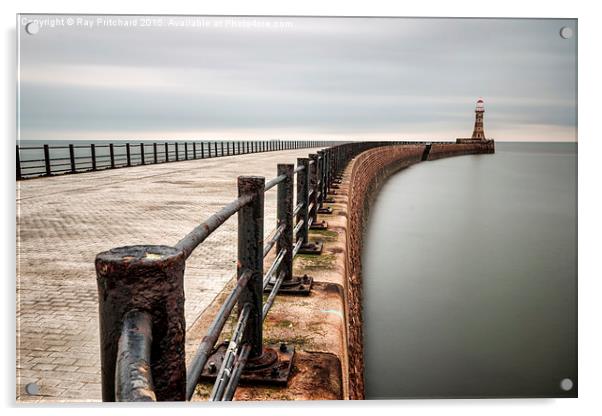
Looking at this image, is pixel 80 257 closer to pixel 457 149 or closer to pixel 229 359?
pixel 229 359

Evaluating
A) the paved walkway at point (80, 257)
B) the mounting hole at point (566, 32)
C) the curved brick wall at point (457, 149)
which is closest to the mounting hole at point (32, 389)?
the paved walkway at point (80, 257)

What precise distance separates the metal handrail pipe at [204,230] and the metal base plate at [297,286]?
4.81 feet

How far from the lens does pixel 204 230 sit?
4.83ft

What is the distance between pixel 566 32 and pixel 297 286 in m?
2.80

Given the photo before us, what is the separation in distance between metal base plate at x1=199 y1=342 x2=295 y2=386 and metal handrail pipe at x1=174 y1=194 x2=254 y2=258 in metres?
0.86

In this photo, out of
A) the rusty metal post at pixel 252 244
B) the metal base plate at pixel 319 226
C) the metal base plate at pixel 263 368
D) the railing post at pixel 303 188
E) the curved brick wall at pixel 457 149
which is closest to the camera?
the rusty metal post at pixel 252 244

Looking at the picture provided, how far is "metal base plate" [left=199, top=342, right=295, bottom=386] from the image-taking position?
2.48 m

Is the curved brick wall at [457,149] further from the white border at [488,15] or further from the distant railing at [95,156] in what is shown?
the white border at [488,15]

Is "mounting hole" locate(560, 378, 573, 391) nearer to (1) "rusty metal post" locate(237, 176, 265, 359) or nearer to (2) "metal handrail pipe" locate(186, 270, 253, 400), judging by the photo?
(1) "rusty metal post" locate(237, 176, 265, 359)

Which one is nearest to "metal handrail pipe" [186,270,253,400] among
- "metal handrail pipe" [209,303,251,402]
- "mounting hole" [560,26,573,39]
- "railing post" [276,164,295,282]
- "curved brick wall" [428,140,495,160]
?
"metal handrail pipe" [209,303,251,402]

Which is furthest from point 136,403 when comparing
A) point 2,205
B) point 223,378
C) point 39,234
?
point 39,234

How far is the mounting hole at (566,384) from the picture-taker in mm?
3629
